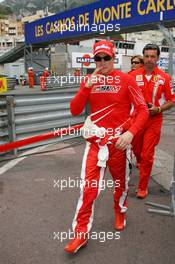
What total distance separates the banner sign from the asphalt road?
41.4 ft

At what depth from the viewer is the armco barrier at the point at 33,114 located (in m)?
5.53

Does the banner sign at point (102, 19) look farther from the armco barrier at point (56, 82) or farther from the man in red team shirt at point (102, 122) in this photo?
the man in red team shirt at point (102, 122)

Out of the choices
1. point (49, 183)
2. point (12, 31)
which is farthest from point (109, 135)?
point (12, 31)

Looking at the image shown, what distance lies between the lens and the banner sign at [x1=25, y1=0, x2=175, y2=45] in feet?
49.0

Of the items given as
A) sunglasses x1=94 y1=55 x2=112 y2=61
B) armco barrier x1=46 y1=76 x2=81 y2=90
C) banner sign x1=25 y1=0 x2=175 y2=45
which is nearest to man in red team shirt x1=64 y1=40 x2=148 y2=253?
sunglasses x1=94 y1=55 x2=112 y2=61

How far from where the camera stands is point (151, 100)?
3857 millimetres

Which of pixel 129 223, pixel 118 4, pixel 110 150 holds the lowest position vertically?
pixel 129 223

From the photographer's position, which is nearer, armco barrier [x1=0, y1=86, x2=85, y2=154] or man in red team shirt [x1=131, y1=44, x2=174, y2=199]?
man in red team shirt [x1=131, y1=44, x2=174, y2=199]

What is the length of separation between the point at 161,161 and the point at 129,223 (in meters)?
2.40

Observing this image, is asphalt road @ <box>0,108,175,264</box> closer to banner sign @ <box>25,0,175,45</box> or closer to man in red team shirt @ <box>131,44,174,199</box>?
man in red team shirt @ <box>131,44,174,199</box>

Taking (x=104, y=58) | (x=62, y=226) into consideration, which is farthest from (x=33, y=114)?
(x=104, y=58)

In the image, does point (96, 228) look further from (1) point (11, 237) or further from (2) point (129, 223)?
(1) point (11, 237)

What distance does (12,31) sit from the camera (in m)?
155

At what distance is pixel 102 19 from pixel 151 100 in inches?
671
